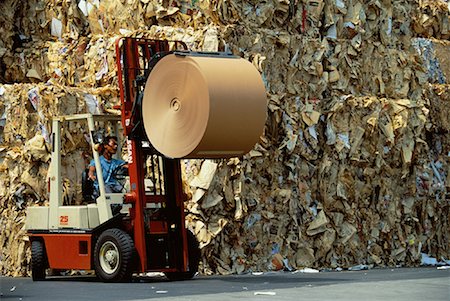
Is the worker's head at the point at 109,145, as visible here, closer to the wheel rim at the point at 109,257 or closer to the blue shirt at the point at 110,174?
the blue shirt at the point at 110,174

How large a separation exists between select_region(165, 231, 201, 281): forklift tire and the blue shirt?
1215 millimetres

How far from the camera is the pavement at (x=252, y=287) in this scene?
1352 centimetres

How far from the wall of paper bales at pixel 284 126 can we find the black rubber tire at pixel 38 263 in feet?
3.63

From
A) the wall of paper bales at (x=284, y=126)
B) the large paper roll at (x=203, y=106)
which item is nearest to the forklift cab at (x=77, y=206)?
the wall of paper bales at (x=284, y=126)

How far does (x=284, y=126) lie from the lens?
19.5 m

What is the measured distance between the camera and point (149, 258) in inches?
647

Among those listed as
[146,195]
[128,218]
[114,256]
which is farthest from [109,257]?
[146,195]

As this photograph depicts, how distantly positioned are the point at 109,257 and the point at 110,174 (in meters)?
1.26

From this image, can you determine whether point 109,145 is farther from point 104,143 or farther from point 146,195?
point 146,195

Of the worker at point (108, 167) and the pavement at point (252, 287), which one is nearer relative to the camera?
the pavement at point (252, 287)

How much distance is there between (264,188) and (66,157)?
314 cm

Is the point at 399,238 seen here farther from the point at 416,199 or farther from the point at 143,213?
the point at 143,213

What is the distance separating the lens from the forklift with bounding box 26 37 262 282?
1623 centimetres

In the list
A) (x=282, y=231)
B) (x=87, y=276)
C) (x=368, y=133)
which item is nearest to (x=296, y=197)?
(x=282, y=231)
